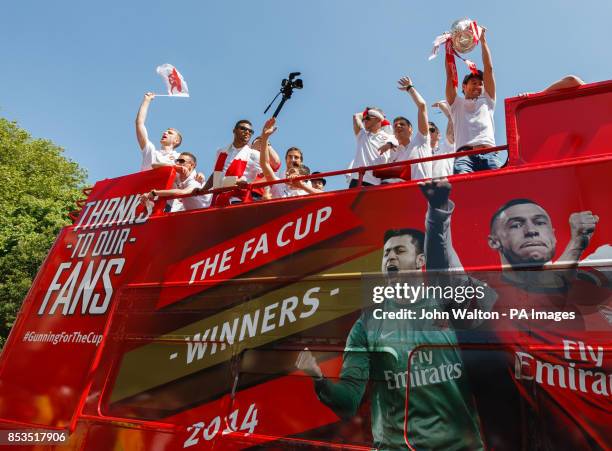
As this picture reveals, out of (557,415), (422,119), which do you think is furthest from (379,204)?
(557,415)

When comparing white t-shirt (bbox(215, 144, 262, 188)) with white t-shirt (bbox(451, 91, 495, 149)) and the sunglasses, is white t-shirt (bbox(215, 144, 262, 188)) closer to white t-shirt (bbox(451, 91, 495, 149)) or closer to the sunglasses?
the sunglasses

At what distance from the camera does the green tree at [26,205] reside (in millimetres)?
19828

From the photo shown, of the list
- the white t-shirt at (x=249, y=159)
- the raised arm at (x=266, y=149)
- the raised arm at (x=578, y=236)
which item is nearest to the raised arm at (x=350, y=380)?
the raised arm at (x=578, y=236)

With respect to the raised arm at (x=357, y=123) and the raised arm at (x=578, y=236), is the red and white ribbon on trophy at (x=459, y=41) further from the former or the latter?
the raised arm at (x=578, y=236)

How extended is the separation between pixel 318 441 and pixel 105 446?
79.1 inches

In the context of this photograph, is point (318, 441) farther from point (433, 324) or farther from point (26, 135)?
point (26, 135)

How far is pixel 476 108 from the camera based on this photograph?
461cm

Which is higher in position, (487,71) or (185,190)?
(487,71)

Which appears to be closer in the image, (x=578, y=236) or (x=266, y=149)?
(x=578, y=236)

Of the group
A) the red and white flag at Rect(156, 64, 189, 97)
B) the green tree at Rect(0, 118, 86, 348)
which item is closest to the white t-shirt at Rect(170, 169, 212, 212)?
the red and white flag at Rect(156, 64, 189, 97)

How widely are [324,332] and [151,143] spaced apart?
3975 mm

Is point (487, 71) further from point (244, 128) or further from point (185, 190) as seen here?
point (185, 190)

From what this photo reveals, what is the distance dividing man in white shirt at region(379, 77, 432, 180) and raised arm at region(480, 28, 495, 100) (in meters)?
0.61

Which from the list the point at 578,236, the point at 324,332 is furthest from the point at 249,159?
the point at 578,236
